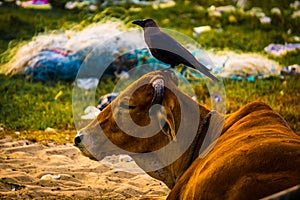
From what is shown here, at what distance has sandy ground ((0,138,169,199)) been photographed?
5613 millimetres

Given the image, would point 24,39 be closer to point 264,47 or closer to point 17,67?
point 17,67

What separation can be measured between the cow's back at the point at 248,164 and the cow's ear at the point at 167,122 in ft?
0.94

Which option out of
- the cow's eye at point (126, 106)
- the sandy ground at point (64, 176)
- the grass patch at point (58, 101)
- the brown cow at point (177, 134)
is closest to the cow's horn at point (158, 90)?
the brown cow at point (177, 134)

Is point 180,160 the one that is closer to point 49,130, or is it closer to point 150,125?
point 150,125

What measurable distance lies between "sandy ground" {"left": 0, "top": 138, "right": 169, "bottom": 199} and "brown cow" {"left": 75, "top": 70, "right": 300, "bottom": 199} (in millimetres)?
512

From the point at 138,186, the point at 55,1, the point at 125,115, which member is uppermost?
the point at 125,115

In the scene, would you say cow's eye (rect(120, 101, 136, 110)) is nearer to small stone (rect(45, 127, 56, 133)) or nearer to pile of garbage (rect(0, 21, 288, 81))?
small stone (rect(45, 127, 56, 133))

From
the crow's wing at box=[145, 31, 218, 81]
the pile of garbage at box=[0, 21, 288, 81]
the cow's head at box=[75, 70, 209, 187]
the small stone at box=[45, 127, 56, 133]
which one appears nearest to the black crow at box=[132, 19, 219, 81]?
the crow's wing at box=[145, 31, 218, 81]

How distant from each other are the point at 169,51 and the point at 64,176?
5.80 feet

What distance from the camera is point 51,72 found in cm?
946

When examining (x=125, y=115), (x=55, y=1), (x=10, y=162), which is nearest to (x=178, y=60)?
(x=125, y=115)

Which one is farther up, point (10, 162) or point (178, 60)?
point (178, 60)

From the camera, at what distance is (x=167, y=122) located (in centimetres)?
470

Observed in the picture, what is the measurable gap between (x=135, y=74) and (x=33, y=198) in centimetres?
421
